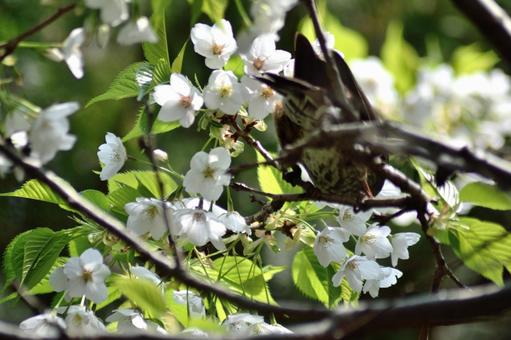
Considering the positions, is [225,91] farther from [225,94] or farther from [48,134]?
[48,134]

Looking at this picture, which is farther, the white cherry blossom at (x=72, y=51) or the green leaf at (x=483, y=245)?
the green leaf at (x=483, y=245)

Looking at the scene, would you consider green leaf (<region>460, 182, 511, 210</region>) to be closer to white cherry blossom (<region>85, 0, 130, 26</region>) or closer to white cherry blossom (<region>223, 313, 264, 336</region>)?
white cherry blossom (<region>223, 313, 264, 336</region>)

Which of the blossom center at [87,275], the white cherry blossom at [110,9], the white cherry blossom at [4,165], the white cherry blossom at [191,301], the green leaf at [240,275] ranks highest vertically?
the white cherry blossom at [110,9]

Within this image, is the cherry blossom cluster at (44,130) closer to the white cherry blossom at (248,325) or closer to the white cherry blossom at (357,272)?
the white cherry blossom at (248,325)

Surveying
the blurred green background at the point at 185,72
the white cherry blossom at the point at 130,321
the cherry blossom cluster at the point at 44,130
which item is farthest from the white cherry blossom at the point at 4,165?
the blurred green background at the point at 185,72

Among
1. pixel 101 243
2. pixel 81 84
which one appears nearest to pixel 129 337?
pixel 101 243

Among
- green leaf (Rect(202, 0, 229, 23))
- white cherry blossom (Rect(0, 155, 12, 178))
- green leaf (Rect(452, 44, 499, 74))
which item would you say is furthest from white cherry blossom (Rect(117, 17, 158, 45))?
green leaf (Rect(452, 44, 499, 74))
